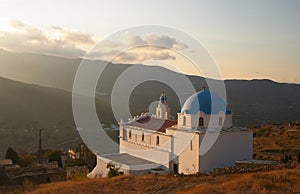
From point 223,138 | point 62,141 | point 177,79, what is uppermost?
point 177,79

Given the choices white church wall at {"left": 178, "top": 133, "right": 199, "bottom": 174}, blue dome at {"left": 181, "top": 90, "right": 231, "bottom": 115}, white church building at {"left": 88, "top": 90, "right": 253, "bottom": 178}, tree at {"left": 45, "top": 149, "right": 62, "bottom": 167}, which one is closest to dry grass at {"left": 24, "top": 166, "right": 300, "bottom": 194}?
white church wall at {"left": 178, "top": 133, "right": 199, "bottom": 174}

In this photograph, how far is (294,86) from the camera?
303 ft

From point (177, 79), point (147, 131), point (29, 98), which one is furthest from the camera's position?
point (29, 98)

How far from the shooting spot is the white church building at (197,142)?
19234 millimetres

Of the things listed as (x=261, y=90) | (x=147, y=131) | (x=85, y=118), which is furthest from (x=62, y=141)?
(x=261, y=90)

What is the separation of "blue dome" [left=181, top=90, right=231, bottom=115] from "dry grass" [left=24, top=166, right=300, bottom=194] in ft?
17.3

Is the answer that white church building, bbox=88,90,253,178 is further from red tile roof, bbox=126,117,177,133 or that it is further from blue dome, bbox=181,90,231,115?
red tile roof, bbox=126,117,177,133

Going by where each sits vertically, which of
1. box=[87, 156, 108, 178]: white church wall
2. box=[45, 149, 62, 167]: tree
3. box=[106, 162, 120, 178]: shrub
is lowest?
box=[45, 149, 62, 167]: tree

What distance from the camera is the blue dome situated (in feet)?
64.4

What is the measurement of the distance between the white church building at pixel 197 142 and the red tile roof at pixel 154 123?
0.13 m

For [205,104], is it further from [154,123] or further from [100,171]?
[100,171]

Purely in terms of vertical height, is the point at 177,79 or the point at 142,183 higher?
the point at 177,79

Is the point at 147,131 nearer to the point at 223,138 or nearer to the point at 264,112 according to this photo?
the point at 223,138

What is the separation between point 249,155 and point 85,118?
153 ft
